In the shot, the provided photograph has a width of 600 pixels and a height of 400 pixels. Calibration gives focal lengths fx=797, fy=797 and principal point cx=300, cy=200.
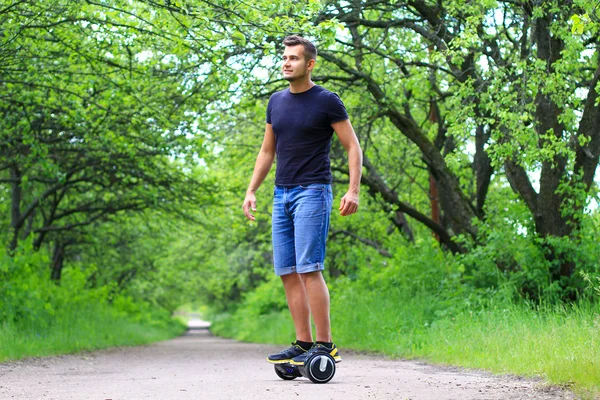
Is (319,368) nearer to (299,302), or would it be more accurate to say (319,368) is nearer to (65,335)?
(299,302)

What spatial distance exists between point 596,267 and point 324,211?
526cm

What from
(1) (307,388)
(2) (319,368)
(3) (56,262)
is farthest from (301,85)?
(3) (56,262)

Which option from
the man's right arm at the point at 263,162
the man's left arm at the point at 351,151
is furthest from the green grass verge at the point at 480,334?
the man's right arm at the point at 263,162

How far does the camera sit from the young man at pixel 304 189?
5590 millimetres

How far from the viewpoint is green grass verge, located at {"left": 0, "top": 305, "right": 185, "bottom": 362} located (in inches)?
411

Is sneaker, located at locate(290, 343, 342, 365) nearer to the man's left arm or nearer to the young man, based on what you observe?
the young man

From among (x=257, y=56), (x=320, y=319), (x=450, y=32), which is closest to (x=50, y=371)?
(x=320, y=319)

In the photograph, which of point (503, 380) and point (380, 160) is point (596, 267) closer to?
point (503, 380)

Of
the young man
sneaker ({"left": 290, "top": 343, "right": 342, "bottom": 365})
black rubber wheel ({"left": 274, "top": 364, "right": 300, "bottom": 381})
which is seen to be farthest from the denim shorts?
black rubber wheel ({"left": 274, "top": 364, "right": 300, "bottom": 381})

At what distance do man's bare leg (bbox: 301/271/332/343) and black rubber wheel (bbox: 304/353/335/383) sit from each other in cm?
17

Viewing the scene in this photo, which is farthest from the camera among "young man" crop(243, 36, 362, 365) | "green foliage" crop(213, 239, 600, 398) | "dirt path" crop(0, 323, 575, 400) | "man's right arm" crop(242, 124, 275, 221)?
"green foliage" crop(213, 239, 600, 398)

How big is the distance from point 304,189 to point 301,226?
268 millimetres

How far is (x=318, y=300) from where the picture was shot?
5.65 m

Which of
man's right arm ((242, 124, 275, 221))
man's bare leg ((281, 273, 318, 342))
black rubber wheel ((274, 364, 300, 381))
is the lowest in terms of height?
black rubber wheel ((274, 364, 300, 381))
